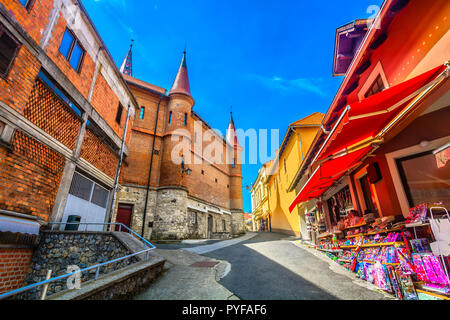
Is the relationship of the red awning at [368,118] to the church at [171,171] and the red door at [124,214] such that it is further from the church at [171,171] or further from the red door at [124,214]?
the red door at [124,214]

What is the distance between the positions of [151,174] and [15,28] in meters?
13.9

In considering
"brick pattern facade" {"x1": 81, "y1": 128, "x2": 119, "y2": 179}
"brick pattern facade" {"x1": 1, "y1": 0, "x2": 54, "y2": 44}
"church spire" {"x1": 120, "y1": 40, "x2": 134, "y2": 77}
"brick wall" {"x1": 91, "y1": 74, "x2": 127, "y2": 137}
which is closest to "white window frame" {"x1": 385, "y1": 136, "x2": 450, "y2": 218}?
"brick pattern facade" {"x1": 1, "y1": 0, "x2": 54, "y2": 44}

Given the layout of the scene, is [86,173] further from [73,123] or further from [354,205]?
[354,205]

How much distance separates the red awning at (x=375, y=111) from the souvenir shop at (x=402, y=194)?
0.03m

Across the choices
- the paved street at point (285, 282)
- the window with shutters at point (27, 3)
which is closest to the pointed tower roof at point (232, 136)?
the paved street at point (285, 282)

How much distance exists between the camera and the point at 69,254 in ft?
22.2

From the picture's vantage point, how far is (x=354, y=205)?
6.43 metres

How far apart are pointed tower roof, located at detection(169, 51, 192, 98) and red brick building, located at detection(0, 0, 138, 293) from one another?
11.4 metres

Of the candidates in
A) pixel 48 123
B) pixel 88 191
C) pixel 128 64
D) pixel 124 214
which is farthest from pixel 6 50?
pixel 128 64

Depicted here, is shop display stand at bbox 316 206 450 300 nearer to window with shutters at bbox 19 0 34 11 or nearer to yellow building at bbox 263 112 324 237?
yellow building at bbox 263 112 324 237

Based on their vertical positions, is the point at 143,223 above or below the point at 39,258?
above

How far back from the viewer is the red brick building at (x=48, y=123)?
17.5 ft

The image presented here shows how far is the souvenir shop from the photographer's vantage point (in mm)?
3379
